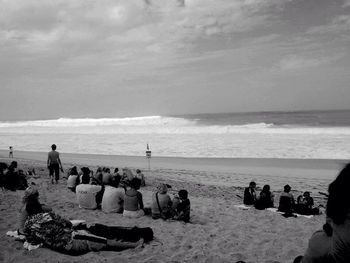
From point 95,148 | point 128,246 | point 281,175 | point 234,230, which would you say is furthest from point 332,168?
point 95,148

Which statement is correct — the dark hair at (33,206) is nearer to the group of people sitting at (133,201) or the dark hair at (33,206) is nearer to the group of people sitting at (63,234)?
the group of people sitting at (63,234)

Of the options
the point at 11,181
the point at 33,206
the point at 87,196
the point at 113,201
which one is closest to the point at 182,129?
the point at 11,181

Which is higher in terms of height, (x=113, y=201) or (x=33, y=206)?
(x=33, y=206)

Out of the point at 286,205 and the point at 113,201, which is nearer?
the point at 113,201

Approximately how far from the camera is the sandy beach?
5945mm

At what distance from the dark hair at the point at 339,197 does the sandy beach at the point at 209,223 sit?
3.34 meters

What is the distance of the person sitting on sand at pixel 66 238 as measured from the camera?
597 cm

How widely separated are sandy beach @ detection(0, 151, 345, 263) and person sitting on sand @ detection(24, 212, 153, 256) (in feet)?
0.43

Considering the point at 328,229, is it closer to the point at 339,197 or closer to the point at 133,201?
the point at 339,197

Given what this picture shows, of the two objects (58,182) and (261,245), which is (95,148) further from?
(261,245)

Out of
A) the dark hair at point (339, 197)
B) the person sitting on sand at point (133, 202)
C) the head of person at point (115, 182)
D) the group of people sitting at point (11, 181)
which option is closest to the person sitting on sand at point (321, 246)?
the dark hair at point (339, 197)

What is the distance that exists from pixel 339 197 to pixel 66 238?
4719 millimetres

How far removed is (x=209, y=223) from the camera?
8.25 metres

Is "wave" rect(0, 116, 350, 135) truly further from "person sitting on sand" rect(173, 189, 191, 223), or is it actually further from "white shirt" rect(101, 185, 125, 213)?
"person sitting on sand" rect(173, 189, 191, 223)
